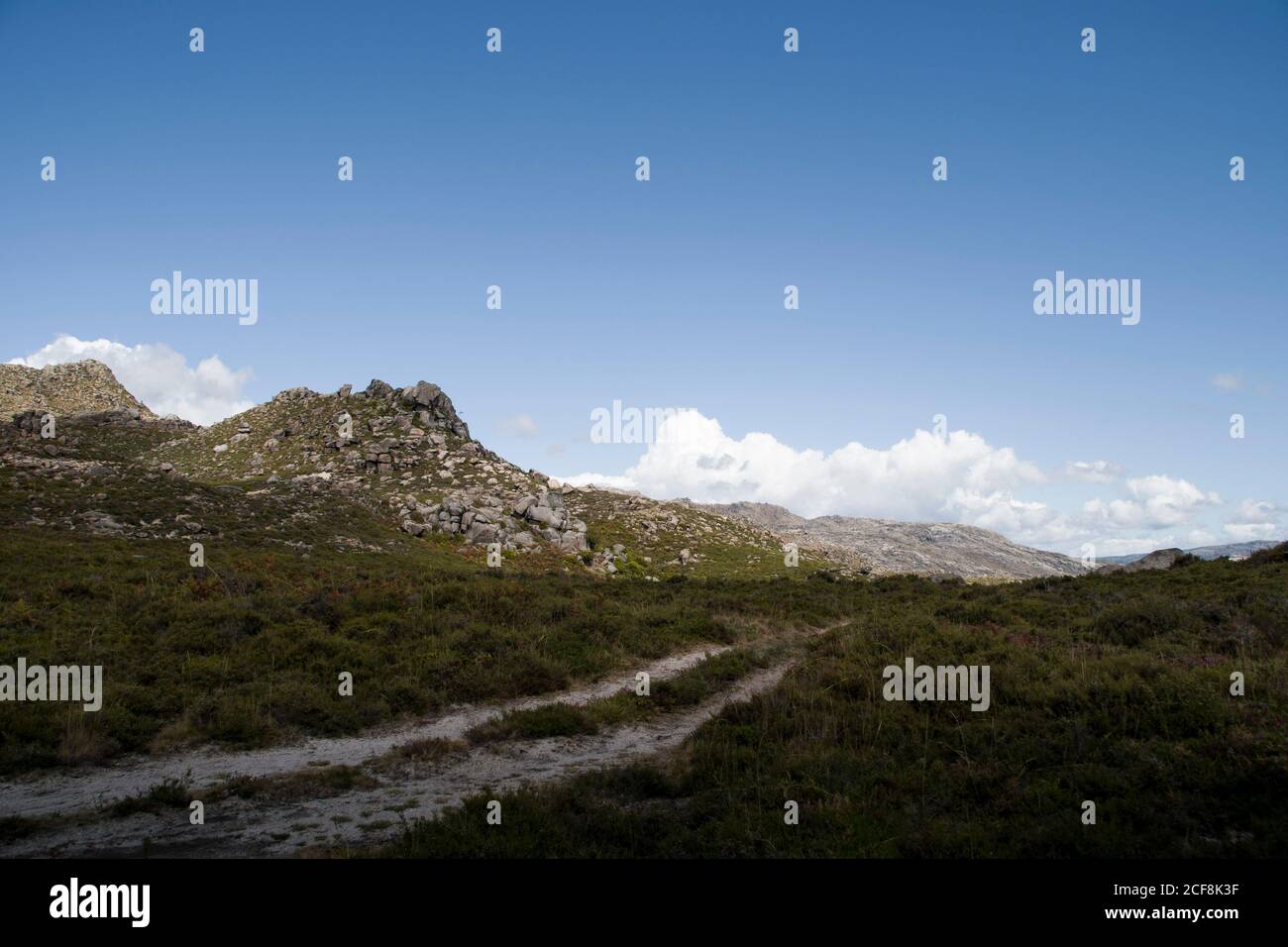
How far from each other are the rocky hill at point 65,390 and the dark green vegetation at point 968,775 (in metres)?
89.5

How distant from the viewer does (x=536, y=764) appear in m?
11.1

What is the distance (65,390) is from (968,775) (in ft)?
343

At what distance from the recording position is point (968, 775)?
8.75 m

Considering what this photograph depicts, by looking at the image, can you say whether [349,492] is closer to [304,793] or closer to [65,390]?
[304,793]

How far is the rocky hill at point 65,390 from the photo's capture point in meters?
73.5

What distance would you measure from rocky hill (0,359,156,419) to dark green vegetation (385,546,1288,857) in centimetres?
8953

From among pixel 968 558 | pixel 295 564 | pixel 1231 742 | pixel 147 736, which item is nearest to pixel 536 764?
pixel 147 736
